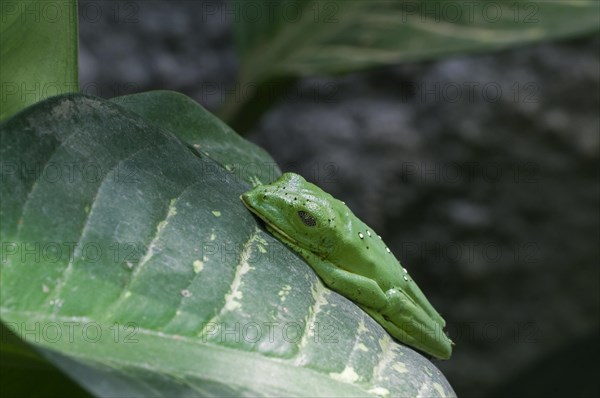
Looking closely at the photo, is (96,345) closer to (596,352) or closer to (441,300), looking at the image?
(596,352)

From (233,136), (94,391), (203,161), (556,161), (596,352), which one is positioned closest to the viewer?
(94,391)

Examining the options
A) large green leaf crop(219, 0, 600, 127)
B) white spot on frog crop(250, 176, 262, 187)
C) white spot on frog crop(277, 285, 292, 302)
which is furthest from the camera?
large green leaf crop(219, 0, 600, 127)

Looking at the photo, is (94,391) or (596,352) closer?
(94,391)

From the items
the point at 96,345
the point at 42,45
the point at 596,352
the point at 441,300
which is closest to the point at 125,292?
the point at 96,345

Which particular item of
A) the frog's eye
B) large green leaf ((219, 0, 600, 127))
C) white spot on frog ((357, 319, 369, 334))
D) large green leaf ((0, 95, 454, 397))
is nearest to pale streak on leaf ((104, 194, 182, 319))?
large green leaf ((0, 95, 454, 397))

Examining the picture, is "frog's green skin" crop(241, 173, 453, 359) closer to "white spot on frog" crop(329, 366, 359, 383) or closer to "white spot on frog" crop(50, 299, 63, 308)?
"white spot on frog" crop(329, 366, 359, 383)

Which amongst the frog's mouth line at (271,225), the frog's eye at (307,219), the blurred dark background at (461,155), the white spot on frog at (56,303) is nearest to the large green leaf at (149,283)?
the white spot on frog at (56,303)

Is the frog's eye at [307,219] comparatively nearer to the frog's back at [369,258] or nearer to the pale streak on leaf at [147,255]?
the frog's back at [369,258]
